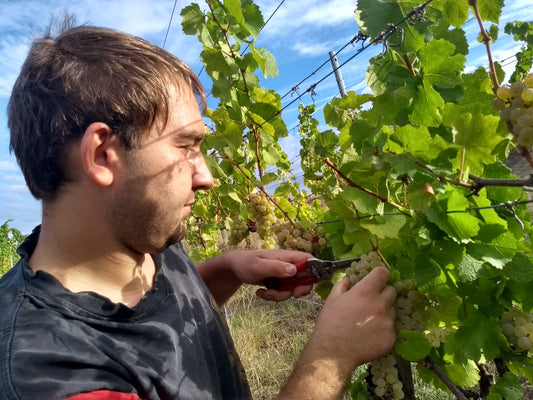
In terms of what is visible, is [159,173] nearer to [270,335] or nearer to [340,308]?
[340,308]

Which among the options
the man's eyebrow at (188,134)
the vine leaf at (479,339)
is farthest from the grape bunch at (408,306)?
the man's eyebrow at (188,134)

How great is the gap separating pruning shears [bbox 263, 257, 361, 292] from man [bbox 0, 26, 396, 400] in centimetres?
4

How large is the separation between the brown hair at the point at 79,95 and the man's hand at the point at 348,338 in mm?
803

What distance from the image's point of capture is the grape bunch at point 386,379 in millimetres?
1262

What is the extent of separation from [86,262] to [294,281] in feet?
2.34

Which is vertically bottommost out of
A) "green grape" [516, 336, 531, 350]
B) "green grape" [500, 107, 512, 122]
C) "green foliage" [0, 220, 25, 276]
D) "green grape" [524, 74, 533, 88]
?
"green foliage" [0, 220, 25, 276]

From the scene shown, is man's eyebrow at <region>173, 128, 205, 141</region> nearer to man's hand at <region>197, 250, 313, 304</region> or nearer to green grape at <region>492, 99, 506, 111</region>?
man's hand at <region>197, 250, 313, 304</region>

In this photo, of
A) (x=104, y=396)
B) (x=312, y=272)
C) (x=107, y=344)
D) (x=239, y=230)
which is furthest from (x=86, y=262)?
(x=239, y=230)

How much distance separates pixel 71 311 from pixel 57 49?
3.01ft

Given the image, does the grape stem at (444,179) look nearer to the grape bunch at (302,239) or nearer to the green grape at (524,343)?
the green grape at (524,343)

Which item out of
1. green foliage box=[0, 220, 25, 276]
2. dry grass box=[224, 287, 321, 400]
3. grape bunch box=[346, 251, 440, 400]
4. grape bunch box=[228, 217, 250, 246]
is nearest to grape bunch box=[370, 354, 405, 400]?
grape bunch box=[346, 251, 440, 400]

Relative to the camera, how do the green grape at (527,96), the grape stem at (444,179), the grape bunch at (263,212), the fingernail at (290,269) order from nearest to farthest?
the green grape at (527,96) → the grape stem at (444,179) → the fingernail at (290,269) → the grape bunch at (263,212)

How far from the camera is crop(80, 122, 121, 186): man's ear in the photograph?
1304 mm

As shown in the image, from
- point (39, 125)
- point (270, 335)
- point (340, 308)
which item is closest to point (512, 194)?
point (340, 308)
